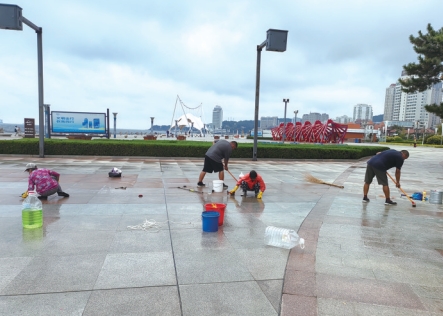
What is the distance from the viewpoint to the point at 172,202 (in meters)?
7.10

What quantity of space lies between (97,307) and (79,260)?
1.16 m

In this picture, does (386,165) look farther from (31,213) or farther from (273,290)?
(31,213)

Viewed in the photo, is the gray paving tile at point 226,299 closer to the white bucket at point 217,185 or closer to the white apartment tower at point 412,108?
the white bucket at point 217,185

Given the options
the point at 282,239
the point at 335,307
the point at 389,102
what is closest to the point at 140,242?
the point at 282,239

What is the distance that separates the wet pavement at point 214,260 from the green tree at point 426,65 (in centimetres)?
1482

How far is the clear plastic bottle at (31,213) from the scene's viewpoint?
194 inches

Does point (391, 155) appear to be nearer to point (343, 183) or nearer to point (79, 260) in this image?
point (343, 183)

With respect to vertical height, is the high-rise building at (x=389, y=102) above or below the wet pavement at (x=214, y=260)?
above

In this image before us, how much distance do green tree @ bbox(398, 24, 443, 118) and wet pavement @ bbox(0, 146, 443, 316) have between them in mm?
14820

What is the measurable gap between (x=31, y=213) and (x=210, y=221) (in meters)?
2.76

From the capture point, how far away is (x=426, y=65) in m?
18.6

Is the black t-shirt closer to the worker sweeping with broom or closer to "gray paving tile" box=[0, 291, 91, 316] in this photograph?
the worker sweeping with broom

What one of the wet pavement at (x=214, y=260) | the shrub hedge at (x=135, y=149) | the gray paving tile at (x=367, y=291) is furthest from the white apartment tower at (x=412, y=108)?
the gray paving tile at (x=367, y=291)

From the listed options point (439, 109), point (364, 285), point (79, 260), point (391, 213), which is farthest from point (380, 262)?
point (439, 109)
